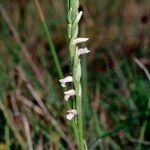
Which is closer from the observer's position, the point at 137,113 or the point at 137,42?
the point at 137,113

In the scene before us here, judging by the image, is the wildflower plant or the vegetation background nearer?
the wildflower plant

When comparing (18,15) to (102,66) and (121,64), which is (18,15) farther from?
(121,64)

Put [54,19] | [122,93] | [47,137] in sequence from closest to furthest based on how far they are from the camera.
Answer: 1. [47,137]
2. [122,93]
3. [54,19]

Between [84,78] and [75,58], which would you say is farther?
[84,78]

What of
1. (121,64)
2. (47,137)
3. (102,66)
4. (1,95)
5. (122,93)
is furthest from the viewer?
(102,66)

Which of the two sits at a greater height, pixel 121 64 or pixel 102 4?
pixel 102 4

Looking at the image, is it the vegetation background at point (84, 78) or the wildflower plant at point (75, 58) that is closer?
the wildflower plant at point (75, 58)

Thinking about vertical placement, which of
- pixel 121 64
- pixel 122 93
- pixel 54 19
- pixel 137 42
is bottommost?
pixel 122 93

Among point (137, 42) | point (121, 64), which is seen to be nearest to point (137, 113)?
point (121, 64)
